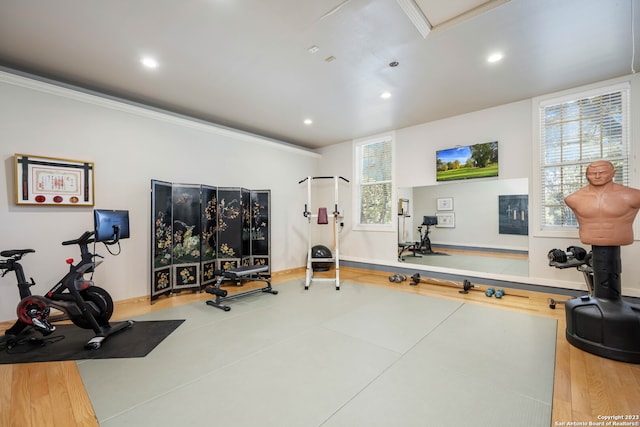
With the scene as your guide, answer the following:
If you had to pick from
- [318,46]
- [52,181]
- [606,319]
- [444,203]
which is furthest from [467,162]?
A: [52,181]

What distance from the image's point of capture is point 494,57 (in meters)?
3.31

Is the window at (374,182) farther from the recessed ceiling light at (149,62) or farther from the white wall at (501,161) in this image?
the recessed ceiling light at (149,62)

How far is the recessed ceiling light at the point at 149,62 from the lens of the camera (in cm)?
331

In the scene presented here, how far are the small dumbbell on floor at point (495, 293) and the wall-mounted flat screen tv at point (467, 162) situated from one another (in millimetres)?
1984

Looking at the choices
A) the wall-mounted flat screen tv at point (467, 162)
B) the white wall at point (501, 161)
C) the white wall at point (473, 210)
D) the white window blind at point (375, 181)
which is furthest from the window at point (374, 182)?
the wall-mounted flat screen tv at point (467, 162)

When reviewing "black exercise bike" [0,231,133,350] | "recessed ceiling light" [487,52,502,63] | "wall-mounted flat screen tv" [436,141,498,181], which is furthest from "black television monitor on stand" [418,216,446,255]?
"black exercise bike" [0,231,133,350]

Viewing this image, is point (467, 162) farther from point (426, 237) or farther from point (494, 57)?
point (494, 57)

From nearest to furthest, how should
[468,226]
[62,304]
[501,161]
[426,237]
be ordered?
1. [62,304]
2. [501,161]
3. [468,226]
4. [426,237]

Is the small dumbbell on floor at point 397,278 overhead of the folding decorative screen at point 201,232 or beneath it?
beneath

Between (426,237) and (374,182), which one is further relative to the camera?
(374,182)

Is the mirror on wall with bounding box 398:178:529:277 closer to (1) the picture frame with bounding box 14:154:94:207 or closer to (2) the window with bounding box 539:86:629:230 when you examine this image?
(2) the window with bounding box 539:86:629:230

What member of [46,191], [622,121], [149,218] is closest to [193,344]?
[149,218]

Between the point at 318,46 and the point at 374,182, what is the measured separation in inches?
154

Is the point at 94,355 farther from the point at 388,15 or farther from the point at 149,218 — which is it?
the point at 388,15
